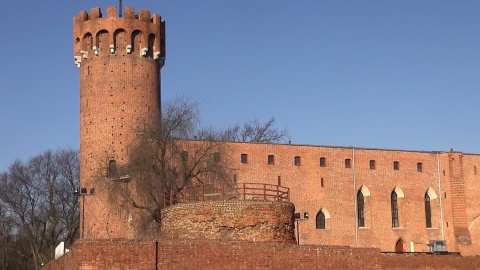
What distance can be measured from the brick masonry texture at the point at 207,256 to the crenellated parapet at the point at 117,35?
17.3 meters

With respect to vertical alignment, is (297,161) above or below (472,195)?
above

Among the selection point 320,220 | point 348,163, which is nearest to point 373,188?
point 348,163

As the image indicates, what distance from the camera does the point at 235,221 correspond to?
2958 cm

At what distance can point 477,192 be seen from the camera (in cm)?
5222

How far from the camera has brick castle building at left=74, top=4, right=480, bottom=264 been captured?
43.2 m

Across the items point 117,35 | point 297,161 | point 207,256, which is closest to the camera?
point 207,256

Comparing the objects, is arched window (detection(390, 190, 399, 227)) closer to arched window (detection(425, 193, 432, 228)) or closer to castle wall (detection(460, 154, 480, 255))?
arched window (detection(425, 193, 432, 228))

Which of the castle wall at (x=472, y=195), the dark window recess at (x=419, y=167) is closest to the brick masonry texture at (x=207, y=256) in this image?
the dark window recess at (x=419, y=167)

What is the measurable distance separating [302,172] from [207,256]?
22.6m

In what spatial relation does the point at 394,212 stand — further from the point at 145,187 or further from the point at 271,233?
the point at 271,233

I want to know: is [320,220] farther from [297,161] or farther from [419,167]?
[419,167]

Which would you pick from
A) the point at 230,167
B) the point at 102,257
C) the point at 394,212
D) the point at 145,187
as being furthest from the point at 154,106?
the point at 102,257

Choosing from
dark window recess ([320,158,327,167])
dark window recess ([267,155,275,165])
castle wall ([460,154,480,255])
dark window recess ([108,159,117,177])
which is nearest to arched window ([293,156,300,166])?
dark window recess ([267,155,275,165])

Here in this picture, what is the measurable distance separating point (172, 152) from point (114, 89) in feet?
24.9
